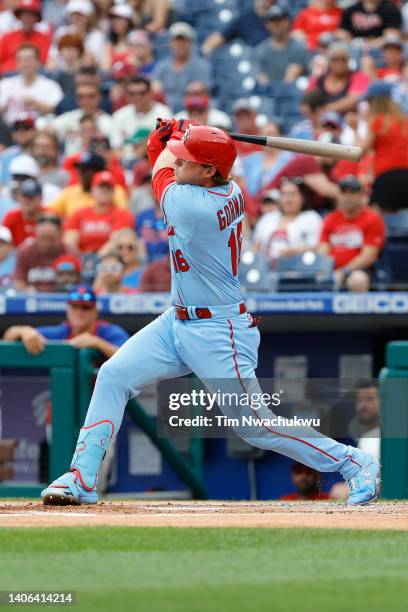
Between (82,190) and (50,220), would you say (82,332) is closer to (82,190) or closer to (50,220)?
(50,220)

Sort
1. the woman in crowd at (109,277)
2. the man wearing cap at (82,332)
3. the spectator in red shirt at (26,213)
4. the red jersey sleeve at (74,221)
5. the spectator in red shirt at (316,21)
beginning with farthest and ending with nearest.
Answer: the spectator in red shirt at (316,21), the spectator in red shirt at (26,213), the red jersey sleeve at (74,221), the woman in crowd at (109,277), the man wearing cap at (82,332)

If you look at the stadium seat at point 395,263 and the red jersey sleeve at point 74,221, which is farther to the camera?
the red jersey sleeve at point 74,221

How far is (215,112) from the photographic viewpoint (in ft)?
40.7

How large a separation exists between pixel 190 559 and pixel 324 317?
5.27 m

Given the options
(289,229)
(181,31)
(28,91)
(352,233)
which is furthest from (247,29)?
(352,233)

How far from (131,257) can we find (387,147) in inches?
86.1

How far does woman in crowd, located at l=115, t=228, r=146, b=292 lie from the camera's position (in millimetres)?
10367

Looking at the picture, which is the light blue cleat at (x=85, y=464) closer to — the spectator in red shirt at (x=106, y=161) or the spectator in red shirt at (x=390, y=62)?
the spectator in red shirt at (x=106, y=161)

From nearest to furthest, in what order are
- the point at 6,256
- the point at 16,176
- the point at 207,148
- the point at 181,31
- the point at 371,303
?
1. the point at 207,148
2. the point at 371,303
3. the point at 6,256
4. the point at 16,176
5. the point at 181,31

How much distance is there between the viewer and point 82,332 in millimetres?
8812

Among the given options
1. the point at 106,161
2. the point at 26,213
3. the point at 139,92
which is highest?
the point at 139,92

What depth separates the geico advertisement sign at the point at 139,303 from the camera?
972cm

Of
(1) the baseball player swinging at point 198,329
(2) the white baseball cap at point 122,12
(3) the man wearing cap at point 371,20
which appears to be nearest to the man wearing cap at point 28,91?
(2) the white baseball cap at point 122,12

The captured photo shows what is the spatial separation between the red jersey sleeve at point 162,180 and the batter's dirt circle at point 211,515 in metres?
1.41
